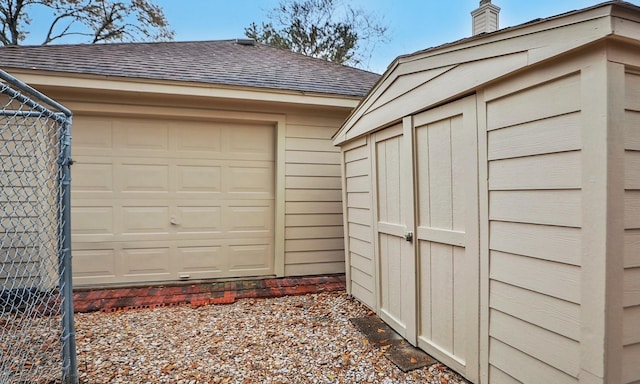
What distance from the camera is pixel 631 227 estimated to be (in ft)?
4.06

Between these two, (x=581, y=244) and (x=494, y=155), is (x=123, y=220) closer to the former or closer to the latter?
(x=494, y=155)

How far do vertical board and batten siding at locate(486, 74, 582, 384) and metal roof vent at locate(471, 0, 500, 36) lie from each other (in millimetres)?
1928

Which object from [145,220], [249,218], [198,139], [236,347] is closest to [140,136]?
[198,139]

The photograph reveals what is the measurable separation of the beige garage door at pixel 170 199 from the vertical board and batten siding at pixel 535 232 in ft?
9.97

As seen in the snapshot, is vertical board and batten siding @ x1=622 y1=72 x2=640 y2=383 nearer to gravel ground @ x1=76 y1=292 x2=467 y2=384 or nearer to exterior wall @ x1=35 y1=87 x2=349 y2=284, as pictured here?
gravel ground @ x1=76 y1=292 x2=467 y2=384

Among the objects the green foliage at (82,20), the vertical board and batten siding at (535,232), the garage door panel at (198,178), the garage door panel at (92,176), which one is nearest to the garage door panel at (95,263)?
the garage door panel at (92,176)

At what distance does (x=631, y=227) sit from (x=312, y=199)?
3.33 m

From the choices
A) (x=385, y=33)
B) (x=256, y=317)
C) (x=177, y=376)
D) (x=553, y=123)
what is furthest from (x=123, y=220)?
(x=385, y=33)

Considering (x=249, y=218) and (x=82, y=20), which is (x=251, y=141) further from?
(x=82, y=20)

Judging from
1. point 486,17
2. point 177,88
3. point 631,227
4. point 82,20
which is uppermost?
point 82,20

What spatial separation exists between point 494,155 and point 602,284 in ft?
2.45

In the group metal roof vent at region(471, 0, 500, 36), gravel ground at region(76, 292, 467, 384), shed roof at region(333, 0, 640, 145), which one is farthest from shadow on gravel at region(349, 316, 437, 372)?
metal roof vent at region(471, 0, 500, 36)

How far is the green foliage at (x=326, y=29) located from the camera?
10227 mm

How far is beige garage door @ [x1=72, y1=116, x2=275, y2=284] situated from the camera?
379 centimetres
